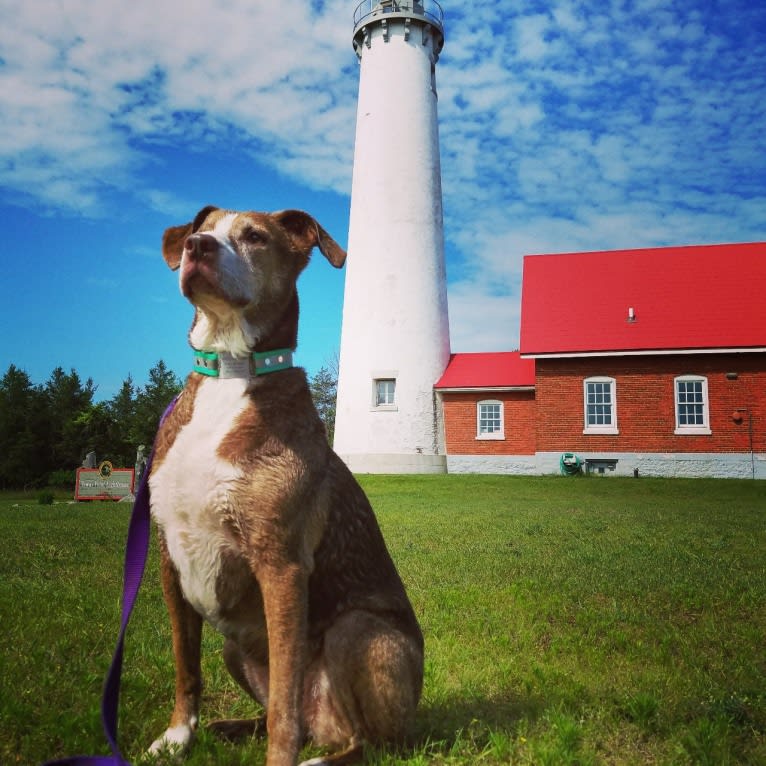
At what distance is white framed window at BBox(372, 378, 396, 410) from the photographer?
23.5 m

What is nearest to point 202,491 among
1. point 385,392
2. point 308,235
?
point 308,235

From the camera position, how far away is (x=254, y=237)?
2598mm

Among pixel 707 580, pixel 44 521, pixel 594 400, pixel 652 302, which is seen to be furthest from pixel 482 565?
pixel 652 302

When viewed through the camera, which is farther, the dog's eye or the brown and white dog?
the dog's eye

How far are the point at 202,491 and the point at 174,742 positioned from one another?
1023 mm

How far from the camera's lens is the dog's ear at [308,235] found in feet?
8.89

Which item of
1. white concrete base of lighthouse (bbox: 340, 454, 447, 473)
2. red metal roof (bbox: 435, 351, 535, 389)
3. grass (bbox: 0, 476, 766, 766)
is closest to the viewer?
grass (bbox: 0, 476, 766, 766)

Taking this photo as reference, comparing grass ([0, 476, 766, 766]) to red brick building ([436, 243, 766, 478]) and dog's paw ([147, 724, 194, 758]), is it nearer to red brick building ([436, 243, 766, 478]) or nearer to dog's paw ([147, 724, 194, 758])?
dog's paw ([147, 724, 194, 758])

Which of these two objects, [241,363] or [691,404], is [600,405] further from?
[241,363]

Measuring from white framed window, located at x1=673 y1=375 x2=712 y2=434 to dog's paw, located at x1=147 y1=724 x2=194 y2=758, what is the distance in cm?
2119

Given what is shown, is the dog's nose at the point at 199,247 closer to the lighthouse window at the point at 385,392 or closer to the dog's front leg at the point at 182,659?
the dog's front leg at the point at 182,659

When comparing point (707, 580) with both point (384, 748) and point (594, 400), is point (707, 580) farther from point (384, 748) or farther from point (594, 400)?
point (594, 400)

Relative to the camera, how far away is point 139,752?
2.74m

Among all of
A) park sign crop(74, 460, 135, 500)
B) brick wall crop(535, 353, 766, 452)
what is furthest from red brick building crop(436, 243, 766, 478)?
park sign crop(74, 460, 135, 500)
